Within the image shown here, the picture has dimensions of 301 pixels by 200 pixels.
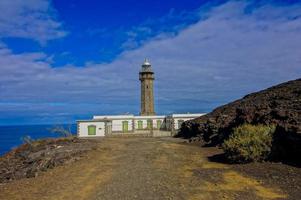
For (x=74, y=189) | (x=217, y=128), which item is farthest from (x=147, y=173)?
(x=217, y=128)

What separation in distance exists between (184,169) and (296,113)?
748 cm

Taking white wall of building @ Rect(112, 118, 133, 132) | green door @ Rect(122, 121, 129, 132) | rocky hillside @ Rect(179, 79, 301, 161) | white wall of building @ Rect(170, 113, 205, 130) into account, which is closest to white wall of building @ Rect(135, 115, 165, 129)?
white wall of building @ Rect(112, 118, 133, 132)

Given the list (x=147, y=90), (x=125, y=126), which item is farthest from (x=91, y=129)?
(x=147, y=90)

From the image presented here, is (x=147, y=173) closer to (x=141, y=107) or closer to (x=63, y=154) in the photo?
(x=63, y=154)

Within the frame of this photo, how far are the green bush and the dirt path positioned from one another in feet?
3.22

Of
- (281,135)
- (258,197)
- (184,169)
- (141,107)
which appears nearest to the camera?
(258,197)

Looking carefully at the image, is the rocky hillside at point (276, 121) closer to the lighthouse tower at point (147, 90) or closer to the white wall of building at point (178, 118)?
the white wall of building at point (178, 118)

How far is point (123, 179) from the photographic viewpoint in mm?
12570

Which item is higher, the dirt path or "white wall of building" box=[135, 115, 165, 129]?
"white wall of building" box=[135, 115, 165, 129]

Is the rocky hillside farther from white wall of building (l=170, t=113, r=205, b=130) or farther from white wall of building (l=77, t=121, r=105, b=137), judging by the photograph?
white wall of building (l=77, t=121, r=105, b=137)

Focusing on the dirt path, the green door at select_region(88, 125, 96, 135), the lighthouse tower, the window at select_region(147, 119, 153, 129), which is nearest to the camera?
the dirt path

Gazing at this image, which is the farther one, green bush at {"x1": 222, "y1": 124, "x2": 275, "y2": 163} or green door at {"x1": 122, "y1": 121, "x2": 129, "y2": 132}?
green door at {"x1": 122, "y1": 121, "x2": 129, "y2": 132}

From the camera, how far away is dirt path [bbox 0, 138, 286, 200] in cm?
1016

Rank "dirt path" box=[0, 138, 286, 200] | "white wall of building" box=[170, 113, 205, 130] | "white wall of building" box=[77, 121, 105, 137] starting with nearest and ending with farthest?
"dirt path" box=[0, 138, 286, 200] → "white wall of building" box=[77, 121, 105, 137] → "white wall of building" box=[170, 113, 205, 130]
